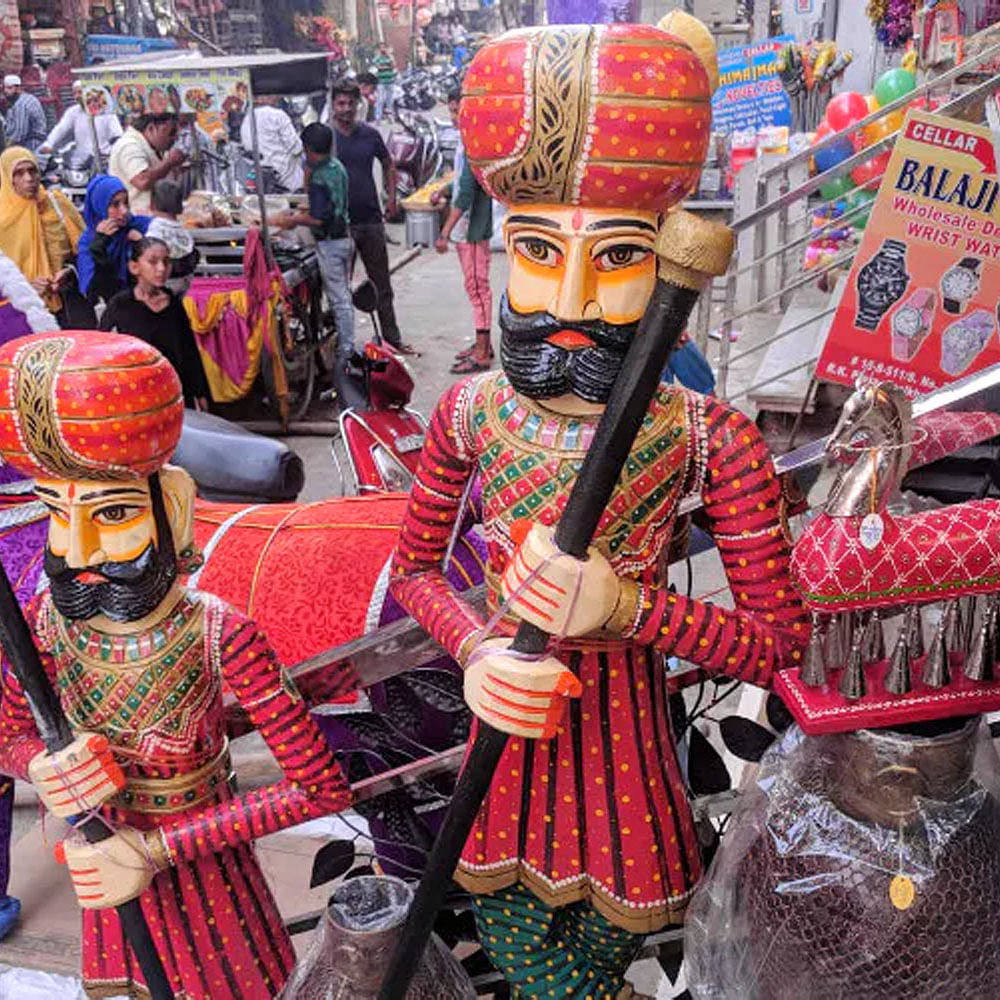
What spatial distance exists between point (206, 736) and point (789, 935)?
3.11 ft

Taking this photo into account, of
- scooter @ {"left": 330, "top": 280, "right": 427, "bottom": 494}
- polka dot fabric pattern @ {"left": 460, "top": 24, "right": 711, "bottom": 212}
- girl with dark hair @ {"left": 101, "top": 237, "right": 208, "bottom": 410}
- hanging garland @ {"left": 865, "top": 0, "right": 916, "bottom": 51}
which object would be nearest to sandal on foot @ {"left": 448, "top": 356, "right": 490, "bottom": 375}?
girl with dark hair @ {"left": 101, "top": 237, "right": 208, "bottom": 410}

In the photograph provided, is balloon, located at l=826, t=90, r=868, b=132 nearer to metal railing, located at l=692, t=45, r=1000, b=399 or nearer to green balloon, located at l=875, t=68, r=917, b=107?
green balloon, located at l=875, t=68, r=917, b=107

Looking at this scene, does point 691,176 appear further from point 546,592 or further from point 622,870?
point 622,870

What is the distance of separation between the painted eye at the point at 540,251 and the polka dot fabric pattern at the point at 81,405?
554 millimetres

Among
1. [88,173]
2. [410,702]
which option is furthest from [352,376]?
[88,173]

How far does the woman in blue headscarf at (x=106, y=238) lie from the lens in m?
5.64

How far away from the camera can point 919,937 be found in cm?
144

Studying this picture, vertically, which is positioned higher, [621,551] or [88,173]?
[621,551]

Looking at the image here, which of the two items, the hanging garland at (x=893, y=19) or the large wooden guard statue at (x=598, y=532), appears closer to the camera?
the large wooden guard statue at (x=598, y=532)

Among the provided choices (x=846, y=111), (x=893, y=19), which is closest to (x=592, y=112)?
(x=846, y=111)

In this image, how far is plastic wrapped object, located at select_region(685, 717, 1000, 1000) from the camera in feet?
4.74

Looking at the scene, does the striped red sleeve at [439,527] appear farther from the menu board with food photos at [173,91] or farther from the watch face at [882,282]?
the menu board with food photos at [173,91]

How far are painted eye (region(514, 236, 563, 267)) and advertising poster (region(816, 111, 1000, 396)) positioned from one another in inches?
83.1

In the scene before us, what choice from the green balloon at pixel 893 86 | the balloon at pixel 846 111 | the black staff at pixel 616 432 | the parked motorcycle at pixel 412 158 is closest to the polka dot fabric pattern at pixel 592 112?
the black staff at pixel 616 432
